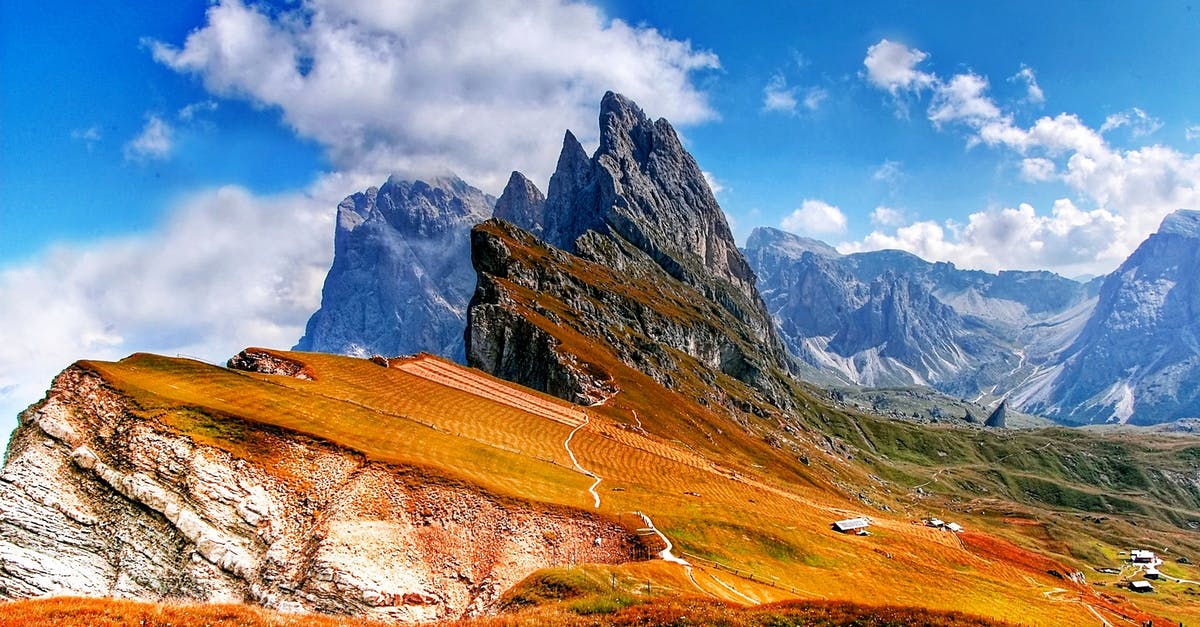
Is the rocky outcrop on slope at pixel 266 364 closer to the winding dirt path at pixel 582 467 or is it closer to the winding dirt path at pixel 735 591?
the winding dirt path at pixel 582 467

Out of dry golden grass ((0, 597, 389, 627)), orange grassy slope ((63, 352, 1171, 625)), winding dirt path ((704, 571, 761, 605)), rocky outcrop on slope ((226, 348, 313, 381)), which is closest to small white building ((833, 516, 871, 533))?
orange grassy slope ((63, 352, 1171, 625))

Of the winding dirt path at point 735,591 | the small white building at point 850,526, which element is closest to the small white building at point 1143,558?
the small white building at point 850,526

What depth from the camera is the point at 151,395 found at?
4934 centimetres

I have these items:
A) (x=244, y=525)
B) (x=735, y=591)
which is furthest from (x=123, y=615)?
(x=735, y=591)

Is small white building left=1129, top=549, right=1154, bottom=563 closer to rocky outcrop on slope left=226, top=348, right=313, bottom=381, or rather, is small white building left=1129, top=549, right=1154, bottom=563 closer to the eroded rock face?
the eroded rock face

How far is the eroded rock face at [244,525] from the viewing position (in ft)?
126

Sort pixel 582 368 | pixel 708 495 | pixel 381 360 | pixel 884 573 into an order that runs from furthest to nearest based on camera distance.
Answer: pixel 582 368 < pixel 381 360 < pixel 708 495 < pixel 884 573

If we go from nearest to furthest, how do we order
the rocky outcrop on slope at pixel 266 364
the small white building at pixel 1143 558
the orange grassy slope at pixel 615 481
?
1. the orange grassy slope at pixel 615 481
2. the rocky outcrop on slope at pixel 266 364
3. the small white building at pixel 1143 558

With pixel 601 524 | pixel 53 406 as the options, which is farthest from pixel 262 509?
pixel 601 524

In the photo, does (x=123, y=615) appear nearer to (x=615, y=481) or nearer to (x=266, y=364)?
(x=615, y=481)

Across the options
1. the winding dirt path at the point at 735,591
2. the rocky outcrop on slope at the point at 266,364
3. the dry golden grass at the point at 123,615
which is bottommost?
the winding dirt path at the point at 735,591

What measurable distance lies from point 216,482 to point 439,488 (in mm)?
15810

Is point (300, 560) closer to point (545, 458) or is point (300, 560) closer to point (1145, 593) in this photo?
point (545, 458)

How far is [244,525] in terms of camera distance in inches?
1655
